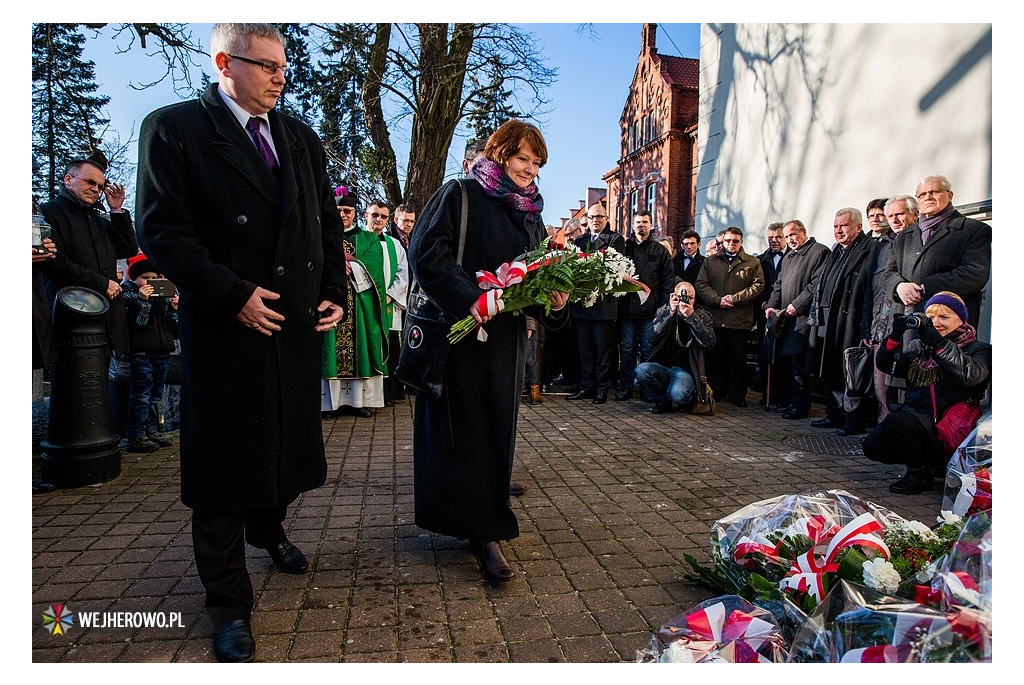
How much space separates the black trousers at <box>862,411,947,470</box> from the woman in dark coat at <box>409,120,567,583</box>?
291 cm

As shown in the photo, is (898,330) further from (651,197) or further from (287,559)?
(651,197)

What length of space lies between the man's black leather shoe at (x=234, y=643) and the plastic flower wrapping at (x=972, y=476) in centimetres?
329

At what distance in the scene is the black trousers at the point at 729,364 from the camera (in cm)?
872

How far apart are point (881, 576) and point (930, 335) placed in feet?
9.04

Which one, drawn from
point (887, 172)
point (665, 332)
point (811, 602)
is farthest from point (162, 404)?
point (887, 172)

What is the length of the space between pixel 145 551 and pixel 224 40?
2538mm

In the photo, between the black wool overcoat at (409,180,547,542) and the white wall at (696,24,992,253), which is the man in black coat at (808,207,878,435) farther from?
the black wool overcoat at (409,180,547,542)

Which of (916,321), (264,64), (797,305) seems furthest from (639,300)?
(264,64)

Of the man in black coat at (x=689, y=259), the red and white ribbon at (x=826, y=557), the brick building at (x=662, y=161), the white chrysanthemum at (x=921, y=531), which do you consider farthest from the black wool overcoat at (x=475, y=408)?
the brick building at (x=662, y=161)

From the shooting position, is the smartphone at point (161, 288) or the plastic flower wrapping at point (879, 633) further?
the smartphone at point (161, 288)

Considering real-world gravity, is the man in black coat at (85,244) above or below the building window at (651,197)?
below

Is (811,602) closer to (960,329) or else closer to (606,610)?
(606,610)

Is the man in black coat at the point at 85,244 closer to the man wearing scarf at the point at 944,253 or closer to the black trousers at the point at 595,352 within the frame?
the black trousers at the point at 595,352

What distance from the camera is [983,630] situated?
205 centimetres
